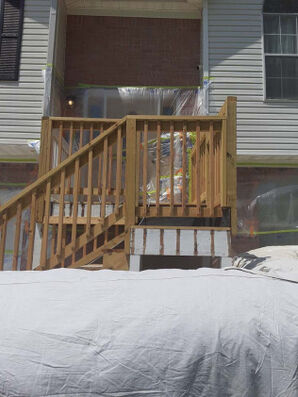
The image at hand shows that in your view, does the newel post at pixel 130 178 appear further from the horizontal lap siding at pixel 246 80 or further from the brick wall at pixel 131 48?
the brick wall at pixel 131 48

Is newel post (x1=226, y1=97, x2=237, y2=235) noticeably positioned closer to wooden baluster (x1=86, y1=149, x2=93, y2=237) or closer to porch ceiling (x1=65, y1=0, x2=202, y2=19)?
wooden baluster (x1=86, y1=149, x2=93, y2=237)

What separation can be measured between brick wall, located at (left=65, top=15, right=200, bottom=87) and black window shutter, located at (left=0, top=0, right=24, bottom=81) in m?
1.44

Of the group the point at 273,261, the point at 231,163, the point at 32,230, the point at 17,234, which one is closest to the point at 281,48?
the point at 231,163

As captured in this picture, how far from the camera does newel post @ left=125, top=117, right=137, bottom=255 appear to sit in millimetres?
4309

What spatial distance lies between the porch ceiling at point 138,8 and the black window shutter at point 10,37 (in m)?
1.29

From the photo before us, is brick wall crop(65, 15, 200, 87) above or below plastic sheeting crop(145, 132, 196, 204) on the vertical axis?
above

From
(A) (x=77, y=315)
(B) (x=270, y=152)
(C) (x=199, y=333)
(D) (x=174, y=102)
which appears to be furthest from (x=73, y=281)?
(D) (x=174, y=102)

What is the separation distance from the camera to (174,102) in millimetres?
8875

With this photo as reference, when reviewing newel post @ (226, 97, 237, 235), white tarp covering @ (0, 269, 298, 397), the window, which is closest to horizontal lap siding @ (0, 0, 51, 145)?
newel post @ (226, 97, 237, 235)

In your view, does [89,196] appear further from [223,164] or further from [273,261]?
[273,261]

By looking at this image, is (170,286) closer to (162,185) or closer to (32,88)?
(162,185)

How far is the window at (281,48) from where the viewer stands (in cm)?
825

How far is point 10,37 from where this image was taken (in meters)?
8.25

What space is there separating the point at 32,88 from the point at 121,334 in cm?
711
